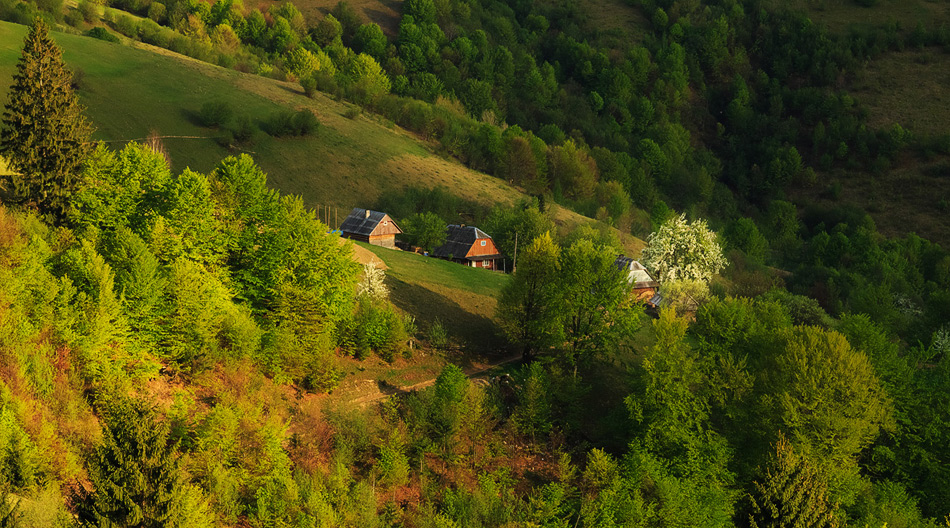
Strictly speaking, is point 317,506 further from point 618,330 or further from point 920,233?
point 920,233

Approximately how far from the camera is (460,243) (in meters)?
84.4

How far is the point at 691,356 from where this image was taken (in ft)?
167

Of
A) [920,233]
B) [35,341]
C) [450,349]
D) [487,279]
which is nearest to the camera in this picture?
[35,341]

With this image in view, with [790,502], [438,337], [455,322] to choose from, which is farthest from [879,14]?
[790,502]

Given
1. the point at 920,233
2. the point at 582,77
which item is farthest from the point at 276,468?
the point at 582,77

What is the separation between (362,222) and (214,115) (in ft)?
98.7

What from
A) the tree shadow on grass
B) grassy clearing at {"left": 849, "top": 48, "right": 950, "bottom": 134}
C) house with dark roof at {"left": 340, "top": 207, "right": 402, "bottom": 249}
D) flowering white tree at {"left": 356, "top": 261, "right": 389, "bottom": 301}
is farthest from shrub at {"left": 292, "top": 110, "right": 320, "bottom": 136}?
grassy clearing at {"left": 849, "top": 48, "right": 950, "bottom": 134}

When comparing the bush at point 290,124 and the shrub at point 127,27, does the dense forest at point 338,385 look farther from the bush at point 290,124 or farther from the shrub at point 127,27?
the shrub at point 127,27

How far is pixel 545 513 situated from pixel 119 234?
80.1ft

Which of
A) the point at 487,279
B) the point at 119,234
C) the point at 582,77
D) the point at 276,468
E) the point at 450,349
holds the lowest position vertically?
the point at 582,77

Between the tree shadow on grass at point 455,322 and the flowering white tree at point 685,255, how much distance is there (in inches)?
1014

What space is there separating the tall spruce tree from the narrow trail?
60.8 ft

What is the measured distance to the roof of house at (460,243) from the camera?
83.4m

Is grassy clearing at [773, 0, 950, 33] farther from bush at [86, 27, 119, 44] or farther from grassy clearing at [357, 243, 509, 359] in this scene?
grassy clearing at [357, 243, 509, 359]
